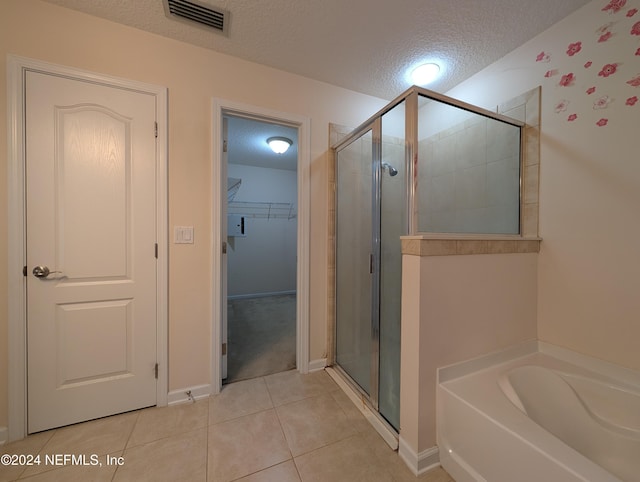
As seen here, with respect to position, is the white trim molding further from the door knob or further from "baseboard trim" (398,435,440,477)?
the door knob

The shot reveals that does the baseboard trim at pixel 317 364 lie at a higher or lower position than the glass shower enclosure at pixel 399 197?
lower

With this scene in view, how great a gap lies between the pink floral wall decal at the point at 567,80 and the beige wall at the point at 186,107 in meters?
1.47

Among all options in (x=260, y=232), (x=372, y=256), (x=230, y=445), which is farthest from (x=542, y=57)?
(x=260, y=232)

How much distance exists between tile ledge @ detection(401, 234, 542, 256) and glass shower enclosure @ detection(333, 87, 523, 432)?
10 centimetres

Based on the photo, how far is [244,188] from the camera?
445 cm

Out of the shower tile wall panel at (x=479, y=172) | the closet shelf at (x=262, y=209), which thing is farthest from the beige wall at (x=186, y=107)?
the closet shelf at (x=262, y=209)

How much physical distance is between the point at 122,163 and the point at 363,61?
178 cm

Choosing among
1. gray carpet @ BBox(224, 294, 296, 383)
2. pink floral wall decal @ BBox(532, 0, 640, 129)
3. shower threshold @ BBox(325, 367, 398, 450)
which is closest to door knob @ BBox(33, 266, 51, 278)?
gray carpet @ BBox(224, 294, 296, 383)

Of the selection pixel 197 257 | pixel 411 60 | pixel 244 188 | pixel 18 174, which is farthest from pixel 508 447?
pixel 244 188

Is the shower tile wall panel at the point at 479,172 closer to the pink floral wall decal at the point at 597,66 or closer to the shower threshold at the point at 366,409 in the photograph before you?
the pink floral wall decal at the point at 597,66

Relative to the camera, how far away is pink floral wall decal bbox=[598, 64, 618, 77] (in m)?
1.23

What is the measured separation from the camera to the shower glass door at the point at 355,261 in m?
1.65

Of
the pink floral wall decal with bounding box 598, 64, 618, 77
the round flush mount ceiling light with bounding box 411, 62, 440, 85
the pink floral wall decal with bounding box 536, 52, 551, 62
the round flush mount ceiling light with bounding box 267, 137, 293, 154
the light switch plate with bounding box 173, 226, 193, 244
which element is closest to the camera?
the pink floral wall decal with bounding box 598, 64, 618, 77

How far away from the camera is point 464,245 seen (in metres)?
1.24
